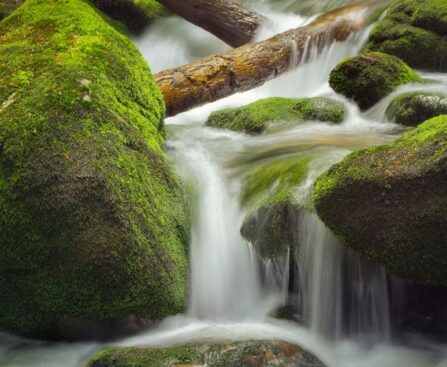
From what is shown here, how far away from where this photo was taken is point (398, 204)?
3.12 m

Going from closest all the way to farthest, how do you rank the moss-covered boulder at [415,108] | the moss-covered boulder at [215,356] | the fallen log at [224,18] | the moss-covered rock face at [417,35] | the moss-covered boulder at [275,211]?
the moss-covered boulder at [215,356]
the moss-covered boulder at [275,211]
the moss-covered boulder at [415,108]
the moss-covered rock face at [417,35]
the fallen log at [224,18]

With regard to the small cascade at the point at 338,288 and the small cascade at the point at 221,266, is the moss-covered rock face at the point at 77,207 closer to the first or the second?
the small cascade at the point at 221,266

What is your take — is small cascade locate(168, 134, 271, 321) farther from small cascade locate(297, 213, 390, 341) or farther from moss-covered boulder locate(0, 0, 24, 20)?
moss-covered boulder locate(0, 0, 24, 20)

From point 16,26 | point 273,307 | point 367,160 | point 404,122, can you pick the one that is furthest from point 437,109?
point 16,26

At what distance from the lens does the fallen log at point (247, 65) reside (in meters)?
6.34

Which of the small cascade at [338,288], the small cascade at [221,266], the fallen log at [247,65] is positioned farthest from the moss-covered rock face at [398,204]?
the fallen log at [247,65]

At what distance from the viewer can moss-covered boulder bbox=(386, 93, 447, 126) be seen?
5.48 meters

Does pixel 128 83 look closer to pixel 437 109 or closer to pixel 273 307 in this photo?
pixel 273 307

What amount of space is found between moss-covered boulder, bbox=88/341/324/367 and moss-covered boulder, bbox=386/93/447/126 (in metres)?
3.38

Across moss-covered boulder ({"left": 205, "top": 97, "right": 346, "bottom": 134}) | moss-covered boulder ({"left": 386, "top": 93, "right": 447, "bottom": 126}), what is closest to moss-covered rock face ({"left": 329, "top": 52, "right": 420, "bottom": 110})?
moss-covered boulder ({"left": 205, "top": 97, "right": 346, "bottom": 134})

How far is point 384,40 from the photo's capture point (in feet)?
26.4

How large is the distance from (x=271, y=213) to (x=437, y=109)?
261 cm

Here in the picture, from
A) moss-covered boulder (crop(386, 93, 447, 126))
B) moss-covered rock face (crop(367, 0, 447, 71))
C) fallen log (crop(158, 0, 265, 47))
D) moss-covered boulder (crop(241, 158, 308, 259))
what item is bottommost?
moss-covered boulder (crop(241, 158, 308, 259))

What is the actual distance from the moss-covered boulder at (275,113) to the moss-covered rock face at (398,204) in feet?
9.19
